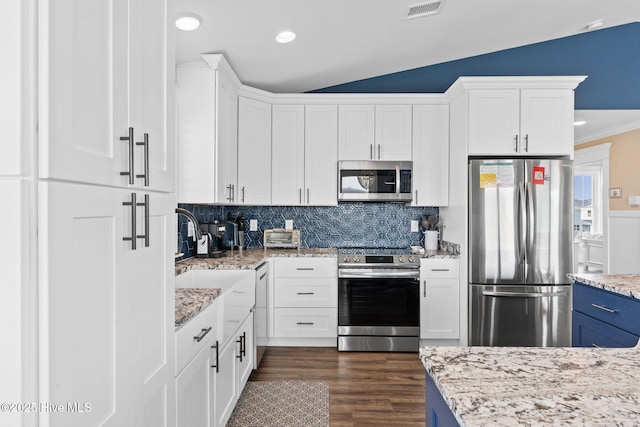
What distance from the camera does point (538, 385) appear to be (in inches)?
34.1

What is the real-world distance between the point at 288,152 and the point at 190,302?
246cm

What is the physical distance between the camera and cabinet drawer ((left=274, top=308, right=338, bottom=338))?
3.64 m

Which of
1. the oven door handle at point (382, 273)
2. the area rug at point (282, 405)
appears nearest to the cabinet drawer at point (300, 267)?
the oven door handle at point (382, 273)

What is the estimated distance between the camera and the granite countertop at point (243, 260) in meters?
2.85

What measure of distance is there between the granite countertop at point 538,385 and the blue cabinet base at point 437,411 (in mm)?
80

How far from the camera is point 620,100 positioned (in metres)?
4.11

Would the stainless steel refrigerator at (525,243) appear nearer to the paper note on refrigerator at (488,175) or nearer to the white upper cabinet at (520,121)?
the paper note on refrigerator at (488,175)

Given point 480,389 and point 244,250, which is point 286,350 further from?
point 480,389

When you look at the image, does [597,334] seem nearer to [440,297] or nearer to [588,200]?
[440,297]

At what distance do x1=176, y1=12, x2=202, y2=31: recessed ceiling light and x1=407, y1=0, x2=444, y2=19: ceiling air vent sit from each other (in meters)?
1.51

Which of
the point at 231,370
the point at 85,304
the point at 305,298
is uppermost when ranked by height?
the point at 85,304

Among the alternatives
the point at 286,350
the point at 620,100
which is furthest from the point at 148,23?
the point at 620,100

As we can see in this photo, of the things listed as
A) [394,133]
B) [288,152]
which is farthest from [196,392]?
[394,133]

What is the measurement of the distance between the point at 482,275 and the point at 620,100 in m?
2.49
